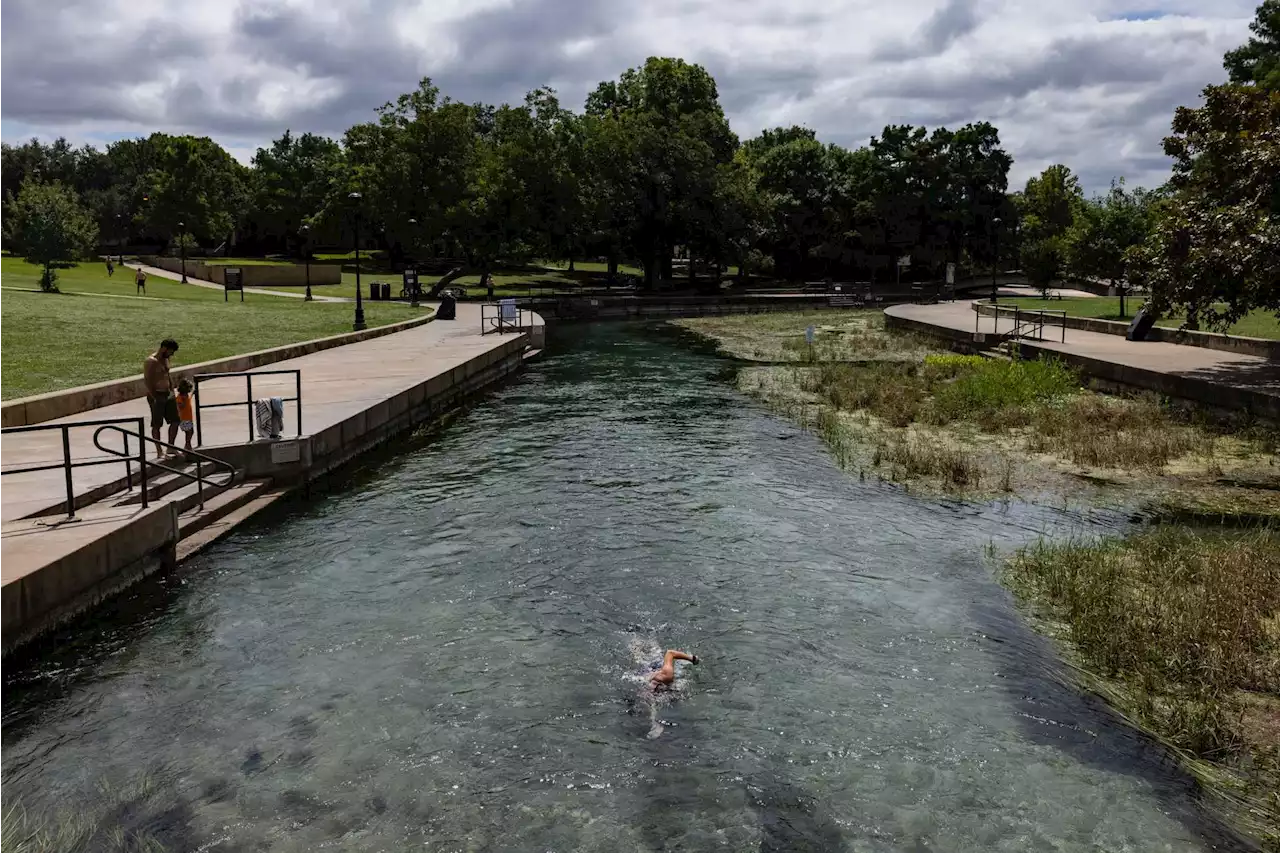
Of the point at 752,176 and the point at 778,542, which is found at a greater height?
the point at 752,176

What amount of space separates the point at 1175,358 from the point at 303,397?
912 inches

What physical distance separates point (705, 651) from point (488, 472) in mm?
8577

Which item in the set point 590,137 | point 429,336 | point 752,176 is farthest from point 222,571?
point 752,176

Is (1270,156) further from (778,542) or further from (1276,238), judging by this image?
(778,542)

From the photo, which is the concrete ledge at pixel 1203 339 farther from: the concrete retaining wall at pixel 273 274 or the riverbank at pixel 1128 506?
the concrete retaining wall at pixel 273 274

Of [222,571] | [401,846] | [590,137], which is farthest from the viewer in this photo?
[590,137]

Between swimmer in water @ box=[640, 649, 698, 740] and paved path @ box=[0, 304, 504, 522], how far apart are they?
21.7 ft

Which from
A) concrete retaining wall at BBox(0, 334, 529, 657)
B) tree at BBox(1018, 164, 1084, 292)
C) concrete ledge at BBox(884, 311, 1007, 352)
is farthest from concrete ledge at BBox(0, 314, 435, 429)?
tree at BBox(1018, 164, 1084, 292)

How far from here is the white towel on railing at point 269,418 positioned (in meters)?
15.1

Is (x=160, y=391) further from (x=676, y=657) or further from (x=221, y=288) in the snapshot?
(x=221, y=288)

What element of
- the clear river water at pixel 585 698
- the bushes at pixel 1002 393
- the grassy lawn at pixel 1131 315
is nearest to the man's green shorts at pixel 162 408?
the clear river water at pixel 585 698

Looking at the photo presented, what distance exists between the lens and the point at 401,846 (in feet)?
21.5

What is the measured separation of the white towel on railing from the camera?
15086mm

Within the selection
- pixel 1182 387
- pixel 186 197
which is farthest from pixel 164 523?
pixel 186 197
